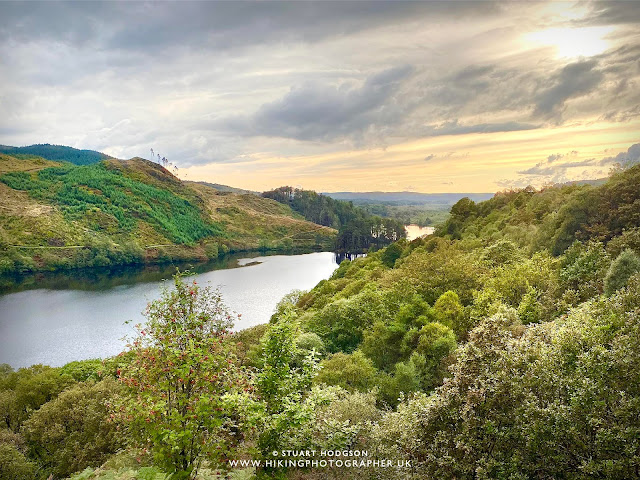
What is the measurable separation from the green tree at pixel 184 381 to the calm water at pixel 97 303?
14.3 m

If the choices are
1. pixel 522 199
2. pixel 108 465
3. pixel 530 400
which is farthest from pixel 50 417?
pixel 522 199

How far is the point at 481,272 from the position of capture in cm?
3903

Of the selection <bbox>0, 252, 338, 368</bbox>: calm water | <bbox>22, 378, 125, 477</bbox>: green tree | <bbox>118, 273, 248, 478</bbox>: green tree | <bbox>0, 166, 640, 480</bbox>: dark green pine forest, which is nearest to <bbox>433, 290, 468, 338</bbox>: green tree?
<bbox>0, 166, 640, 480</bbox>: dark green pine forest

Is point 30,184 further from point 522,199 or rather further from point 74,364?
point 522,199

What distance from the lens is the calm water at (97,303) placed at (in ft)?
176

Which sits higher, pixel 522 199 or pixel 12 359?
pixel 522 199

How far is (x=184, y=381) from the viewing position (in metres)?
10.8

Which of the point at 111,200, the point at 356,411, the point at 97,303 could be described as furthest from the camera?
the point at 111,200

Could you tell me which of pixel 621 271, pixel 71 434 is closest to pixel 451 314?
pixel 621 271

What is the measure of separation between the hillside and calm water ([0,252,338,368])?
45.4 ft

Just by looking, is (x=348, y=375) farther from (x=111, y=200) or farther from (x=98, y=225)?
(x=111, y=200)

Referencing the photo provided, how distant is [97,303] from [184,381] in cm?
7783

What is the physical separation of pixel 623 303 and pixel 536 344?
5019 millimetres

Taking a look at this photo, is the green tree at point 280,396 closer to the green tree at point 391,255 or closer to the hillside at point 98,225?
the green tree at point 391,255
